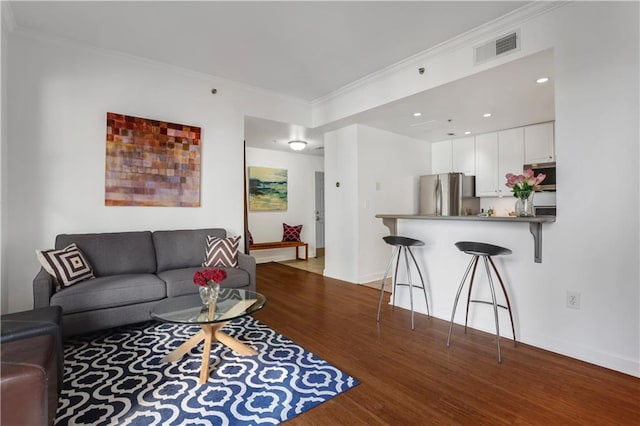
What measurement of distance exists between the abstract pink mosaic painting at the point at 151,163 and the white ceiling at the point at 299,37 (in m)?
0.79

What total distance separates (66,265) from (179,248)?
101 centimetres

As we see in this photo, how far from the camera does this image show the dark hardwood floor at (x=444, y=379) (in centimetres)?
165

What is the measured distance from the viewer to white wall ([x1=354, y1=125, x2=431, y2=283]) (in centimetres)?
469

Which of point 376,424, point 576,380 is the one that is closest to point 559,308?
point 576,380

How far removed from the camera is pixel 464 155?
5566 millimetres

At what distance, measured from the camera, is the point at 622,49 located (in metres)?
2.11

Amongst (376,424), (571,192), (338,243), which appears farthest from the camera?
(338,243)

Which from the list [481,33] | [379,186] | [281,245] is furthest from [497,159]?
[281,245]

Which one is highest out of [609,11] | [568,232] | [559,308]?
[609,11]

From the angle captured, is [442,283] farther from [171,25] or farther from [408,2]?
[171,25]

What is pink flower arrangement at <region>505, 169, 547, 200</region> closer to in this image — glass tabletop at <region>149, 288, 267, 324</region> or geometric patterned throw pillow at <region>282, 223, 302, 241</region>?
glass tabletop at <region>149, 288, 267, 324</region>

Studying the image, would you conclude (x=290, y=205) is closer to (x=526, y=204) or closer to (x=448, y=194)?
(x=448, y=194)

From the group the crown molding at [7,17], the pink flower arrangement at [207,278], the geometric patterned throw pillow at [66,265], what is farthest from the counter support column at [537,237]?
the crown molding at [7,17]

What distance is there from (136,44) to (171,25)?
627mm
